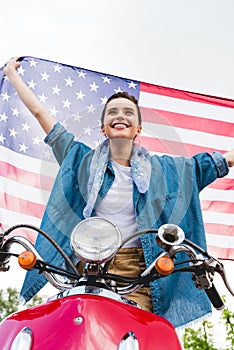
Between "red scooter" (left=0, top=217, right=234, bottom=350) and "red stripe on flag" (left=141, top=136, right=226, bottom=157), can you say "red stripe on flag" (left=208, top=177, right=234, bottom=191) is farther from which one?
"red scooter" (left=0, top=217, right=234, bottom=350)

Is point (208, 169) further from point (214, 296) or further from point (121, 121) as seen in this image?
point (214, 296)

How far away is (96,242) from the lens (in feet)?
6.27

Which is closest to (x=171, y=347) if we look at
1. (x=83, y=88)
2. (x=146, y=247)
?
(x=146, y=247)

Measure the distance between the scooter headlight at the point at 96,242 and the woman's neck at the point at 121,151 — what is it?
858mm

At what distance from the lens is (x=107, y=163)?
108 inches

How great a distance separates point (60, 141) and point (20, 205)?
967 millimetres

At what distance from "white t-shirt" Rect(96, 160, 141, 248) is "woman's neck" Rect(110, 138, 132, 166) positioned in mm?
24

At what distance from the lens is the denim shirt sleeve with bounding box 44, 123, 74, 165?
2898mm

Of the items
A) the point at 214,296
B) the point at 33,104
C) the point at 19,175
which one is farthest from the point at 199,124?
the point at 214,296

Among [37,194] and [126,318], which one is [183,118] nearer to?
[37,194]

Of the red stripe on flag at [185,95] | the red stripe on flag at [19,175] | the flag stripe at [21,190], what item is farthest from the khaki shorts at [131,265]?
the red stripe on flag at [185,95]

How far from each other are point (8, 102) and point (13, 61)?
1.14ft

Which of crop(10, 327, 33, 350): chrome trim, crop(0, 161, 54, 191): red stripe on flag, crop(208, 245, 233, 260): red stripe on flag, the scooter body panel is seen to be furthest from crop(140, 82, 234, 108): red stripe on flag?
crop(10, 327, 33, 350): chrome trim

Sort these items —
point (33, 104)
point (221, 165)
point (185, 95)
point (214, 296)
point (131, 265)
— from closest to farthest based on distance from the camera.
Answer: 1. point (214, 296)
2. point (131, 265)
3. point (221, 165)
4. point (33, 104)
5. point (185, 95)
